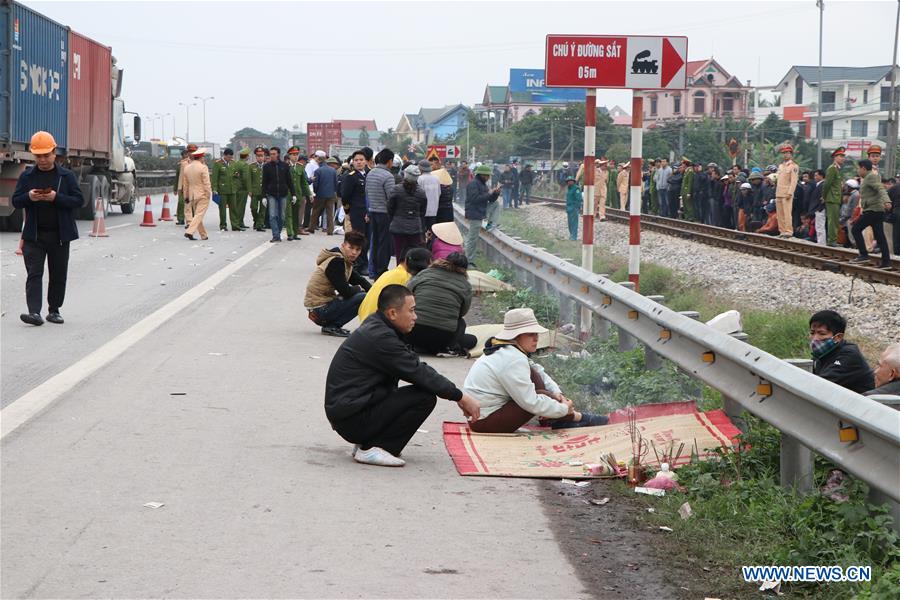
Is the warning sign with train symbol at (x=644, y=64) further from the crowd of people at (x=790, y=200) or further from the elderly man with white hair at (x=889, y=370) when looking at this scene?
the crowd of people at (x=790, y=200)

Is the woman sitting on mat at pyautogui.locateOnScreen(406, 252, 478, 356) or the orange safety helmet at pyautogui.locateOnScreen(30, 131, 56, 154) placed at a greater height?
the orange safety helmet at pyautogui.locateOnScreen(30, 131, 56, 154)

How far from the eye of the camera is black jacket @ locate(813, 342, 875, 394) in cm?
752

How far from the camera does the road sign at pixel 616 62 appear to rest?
39.8 ft

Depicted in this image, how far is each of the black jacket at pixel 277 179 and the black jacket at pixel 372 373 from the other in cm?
1833

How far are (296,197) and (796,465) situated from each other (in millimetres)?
21259

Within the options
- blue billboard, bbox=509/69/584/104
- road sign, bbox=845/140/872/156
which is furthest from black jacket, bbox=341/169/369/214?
blue billboard, bbox=509/69/584/104

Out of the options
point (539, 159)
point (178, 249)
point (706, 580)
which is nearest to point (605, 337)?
point (706, 580)

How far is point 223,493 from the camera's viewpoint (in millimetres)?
6406

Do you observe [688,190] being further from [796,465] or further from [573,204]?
[796,465]

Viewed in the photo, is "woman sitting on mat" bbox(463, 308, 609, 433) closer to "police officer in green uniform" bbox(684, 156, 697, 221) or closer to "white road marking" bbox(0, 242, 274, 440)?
"white road marking" bbox(0, 242, 274, 440)

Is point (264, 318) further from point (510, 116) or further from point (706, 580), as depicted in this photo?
point (510, 116)

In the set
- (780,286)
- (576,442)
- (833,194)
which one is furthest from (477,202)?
(576,442)

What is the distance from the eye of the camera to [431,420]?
8.88m

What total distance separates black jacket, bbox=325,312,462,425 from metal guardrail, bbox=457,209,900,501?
1.52m
